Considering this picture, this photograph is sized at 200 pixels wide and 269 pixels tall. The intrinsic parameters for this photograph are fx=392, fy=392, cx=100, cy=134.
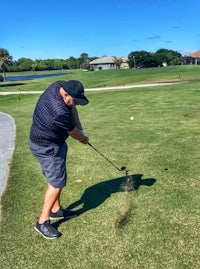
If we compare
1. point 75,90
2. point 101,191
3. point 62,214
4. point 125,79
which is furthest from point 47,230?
point 125,79

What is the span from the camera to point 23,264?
4309 mm

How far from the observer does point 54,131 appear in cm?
462

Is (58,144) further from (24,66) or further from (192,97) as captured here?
(24,66)

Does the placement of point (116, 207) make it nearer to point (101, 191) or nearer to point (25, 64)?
point (101, 191)

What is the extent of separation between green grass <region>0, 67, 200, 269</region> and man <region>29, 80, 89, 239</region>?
0.42 m

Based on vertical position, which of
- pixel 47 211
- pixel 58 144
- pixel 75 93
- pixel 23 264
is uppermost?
pixel 75 93

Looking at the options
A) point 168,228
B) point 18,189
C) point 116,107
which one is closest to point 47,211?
point 168,228

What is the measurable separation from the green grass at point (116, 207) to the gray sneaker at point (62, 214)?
0.11 meters

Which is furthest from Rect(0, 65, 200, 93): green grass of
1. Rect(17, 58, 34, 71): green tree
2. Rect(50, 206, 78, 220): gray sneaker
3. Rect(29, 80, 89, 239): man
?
Rect(17, 58, 34, 71): green tree

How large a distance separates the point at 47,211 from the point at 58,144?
845 millimetres

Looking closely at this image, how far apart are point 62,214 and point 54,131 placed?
4.41ft

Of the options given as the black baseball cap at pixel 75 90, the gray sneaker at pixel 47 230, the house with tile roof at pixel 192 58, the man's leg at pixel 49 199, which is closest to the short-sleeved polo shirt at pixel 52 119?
the black baseball cap at pixel 75 90

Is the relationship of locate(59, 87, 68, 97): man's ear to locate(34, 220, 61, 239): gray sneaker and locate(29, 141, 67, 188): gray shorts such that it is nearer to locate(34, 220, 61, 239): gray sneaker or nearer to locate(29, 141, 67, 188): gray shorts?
locate(29, 141, 67, 188): gray shorts

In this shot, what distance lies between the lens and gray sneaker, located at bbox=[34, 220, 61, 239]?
15.8 feet
